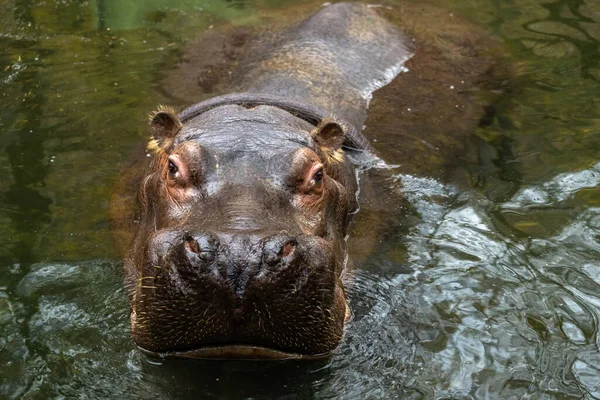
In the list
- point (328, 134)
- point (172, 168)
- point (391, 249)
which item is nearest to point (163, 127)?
point (172, 168)

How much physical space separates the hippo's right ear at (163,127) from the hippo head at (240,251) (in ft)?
0.93

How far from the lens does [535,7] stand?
10.8 metres

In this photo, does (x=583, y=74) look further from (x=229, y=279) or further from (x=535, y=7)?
(x=229, y=279)

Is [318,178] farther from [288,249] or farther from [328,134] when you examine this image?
[288,249]

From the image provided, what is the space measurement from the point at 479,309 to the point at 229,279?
1.89m

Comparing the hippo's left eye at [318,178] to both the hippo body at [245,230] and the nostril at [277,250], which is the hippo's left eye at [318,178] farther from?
the nostril at [277,250]

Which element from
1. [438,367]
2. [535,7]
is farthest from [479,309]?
[535,7]

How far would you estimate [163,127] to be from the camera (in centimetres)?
586

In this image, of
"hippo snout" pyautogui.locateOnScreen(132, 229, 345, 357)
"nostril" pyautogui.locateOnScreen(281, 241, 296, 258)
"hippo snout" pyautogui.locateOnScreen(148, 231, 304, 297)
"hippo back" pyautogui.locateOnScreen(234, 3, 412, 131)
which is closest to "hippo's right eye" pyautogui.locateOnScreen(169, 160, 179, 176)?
"hippo snout" pyautogui.locateOnScreen(132, 229, 345, 357)

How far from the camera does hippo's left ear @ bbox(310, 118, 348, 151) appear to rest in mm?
5789

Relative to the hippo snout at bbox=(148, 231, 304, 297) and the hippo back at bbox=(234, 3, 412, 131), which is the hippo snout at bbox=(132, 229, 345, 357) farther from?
the hippo back at bbox=(234, 3, 412, 131)

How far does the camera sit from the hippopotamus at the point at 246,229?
3.76m

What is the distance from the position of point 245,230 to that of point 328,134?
207 centimetres

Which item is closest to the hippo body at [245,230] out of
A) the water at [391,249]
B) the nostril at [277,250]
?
the nostril at [277,250]
